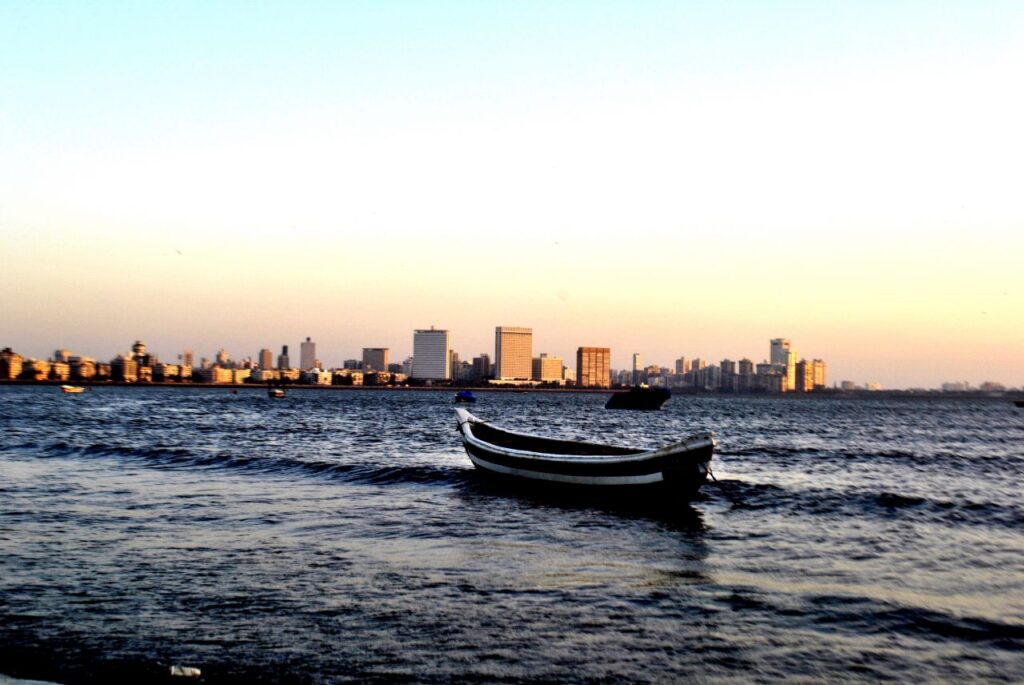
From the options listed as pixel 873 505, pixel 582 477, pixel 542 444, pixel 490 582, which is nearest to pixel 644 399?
pixel 542 444

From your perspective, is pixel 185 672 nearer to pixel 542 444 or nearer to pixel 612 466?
pixel 612 466

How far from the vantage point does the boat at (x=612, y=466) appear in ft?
83.4

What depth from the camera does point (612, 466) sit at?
2664 centimetres

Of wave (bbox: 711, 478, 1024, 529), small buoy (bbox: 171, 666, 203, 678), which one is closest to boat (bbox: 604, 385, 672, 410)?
wave (bbox: 711, 478, 1024, 529)

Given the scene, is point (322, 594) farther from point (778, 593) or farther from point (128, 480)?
point (128, 480)

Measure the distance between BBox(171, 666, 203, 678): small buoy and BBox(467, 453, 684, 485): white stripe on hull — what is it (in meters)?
17.9

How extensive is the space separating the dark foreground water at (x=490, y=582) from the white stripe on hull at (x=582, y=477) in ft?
2.91

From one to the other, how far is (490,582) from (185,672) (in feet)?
20.7

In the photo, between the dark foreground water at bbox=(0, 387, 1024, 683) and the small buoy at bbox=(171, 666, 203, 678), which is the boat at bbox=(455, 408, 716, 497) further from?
the small buoy at bbox=(171, 666, 203, 678)

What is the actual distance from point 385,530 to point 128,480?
14.4m

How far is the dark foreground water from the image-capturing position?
10.8m

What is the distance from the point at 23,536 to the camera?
60.1 feet

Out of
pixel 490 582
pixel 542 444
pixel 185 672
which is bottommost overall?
pixel 490 582

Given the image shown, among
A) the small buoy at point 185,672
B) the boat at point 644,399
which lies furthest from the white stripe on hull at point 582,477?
the boat at point 644,399
